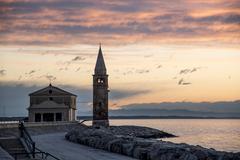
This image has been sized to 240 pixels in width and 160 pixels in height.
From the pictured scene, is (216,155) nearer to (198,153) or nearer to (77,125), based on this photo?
(198,153)

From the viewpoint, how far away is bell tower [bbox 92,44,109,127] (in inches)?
3401

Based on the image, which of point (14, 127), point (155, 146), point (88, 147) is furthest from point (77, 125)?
point (155, 146)

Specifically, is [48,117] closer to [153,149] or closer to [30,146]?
[30,146]

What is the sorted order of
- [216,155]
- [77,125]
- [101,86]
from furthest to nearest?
[101,86] < [77,125] < [216,155]

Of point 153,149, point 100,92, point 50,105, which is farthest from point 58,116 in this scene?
point 153,149

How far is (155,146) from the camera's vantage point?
39062 mm

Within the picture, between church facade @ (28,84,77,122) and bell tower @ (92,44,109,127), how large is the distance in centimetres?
435

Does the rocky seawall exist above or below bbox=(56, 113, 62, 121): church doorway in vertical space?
below

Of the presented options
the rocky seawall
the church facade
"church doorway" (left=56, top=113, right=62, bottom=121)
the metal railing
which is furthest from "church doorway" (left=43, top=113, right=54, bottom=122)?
the metal railing

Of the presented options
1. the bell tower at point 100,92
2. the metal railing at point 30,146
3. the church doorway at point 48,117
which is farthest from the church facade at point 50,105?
the metal railing at point 30,146

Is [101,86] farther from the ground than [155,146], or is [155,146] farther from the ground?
[101,86]

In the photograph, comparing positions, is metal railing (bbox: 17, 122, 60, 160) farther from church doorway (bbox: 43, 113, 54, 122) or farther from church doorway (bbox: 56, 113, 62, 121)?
church doorway (bbox: 56, 113, 62, 121)

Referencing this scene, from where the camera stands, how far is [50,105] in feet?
267

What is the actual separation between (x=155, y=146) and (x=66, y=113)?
44.0m
